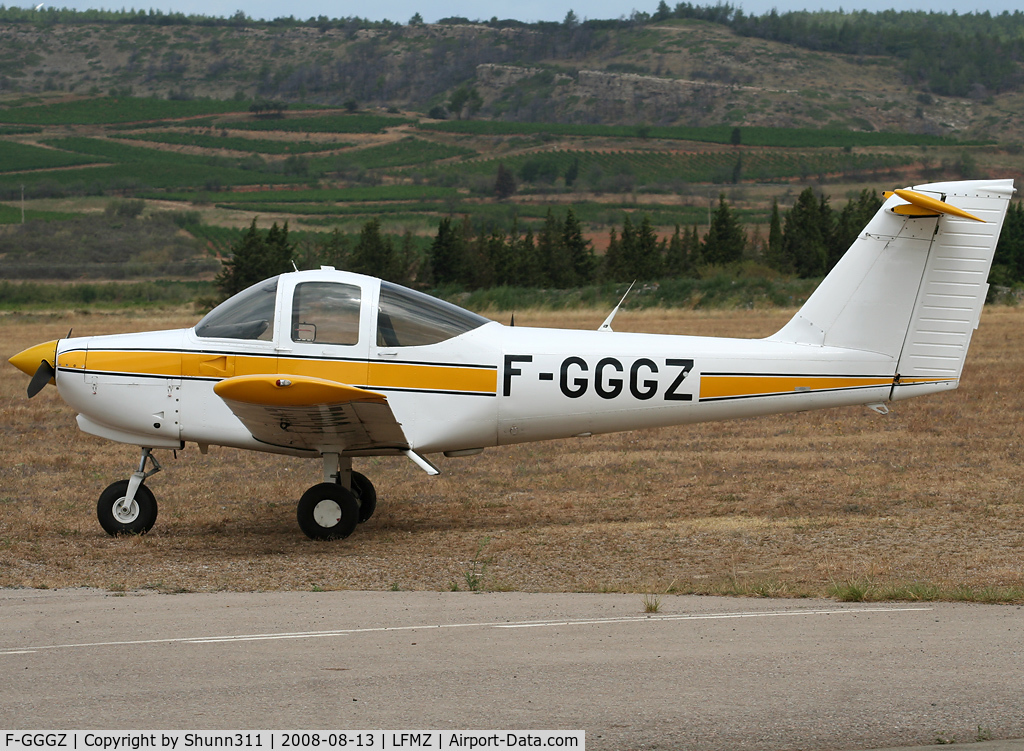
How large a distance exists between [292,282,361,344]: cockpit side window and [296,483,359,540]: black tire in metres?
1.35

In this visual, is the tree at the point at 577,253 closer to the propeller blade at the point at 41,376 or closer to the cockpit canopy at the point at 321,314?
the cockpit canopy at the point at 321,314

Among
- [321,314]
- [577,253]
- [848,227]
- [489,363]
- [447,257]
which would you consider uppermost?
[321,314]

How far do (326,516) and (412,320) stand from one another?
6.03ft

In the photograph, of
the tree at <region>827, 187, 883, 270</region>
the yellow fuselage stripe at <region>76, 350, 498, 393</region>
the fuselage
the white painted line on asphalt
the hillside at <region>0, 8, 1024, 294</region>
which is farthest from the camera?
the hillside at <region>0, 8, 1024, 294</region>

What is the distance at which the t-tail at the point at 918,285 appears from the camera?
9.35 meters

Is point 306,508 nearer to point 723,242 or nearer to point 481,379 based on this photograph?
point 481,379

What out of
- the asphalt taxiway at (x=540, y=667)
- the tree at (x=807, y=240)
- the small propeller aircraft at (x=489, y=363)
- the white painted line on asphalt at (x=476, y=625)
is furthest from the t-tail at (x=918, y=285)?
the tree at (x=807, y=240)

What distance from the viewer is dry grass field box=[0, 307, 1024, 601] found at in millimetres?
8133

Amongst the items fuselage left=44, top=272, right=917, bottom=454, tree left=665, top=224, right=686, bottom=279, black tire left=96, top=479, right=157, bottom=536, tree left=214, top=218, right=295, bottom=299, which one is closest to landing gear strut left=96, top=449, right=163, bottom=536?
black tire left=96, top=479, right=157, bottom=536

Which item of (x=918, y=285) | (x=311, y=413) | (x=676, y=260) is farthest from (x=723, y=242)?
(x=311, y=413)

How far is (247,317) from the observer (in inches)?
368

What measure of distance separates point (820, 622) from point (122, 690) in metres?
3.88

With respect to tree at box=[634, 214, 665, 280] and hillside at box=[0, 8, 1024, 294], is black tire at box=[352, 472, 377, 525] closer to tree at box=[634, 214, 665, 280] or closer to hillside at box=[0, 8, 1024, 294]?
tree at box=[634, 214, 665, 280]

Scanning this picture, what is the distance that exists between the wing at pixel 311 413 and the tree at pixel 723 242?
5837 centimetres
